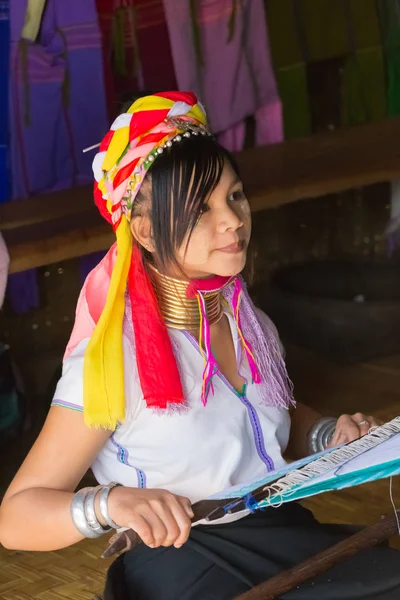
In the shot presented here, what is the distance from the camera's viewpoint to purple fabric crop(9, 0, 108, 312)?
327 centimetres

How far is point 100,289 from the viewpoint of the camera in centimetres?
173

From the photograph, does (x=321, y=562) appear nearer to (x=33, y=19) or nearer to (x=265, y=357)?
(x=265, y=357)

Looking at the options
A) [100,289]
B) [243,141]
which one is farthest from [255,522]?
[243,141]

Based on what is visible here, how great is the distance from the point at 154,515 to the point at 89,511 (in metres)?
0.11

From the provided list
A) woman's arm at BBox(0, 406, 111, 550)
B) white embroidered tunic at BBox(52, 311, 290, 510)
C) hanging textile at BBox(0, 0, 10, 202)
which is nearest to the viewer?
woman's arm at BBox(0, 406, 111, 550)

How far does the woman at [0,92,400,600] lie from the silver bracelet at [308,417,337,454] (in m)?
0.07

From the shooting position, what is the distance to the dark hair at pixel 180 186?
5.44 feet

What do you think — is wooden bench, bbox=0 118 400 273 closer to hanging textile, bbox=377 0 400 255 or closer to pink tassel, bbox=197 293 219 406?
hanging textile, bbox=377 0 400 255

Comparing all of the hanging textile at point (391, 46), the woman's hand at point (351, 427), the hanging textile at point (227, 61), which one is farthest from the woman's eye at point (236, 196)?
the hanging textile at point (391, 46)

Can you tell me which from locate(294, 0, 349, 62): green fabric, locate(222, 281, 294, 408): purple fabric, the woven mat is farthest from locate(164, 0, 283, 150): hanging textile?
locate(222, 281, 294, 408): purple fabric

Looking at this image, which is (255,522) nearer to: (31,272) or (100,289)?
(100,289)

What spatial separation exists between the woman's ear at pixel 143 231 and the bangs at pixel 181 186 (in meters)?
0.03

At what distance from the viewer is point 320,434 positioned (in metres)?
1.87

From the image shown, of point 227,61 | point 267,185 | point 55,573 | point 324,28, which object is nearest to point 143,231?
point 55,573
